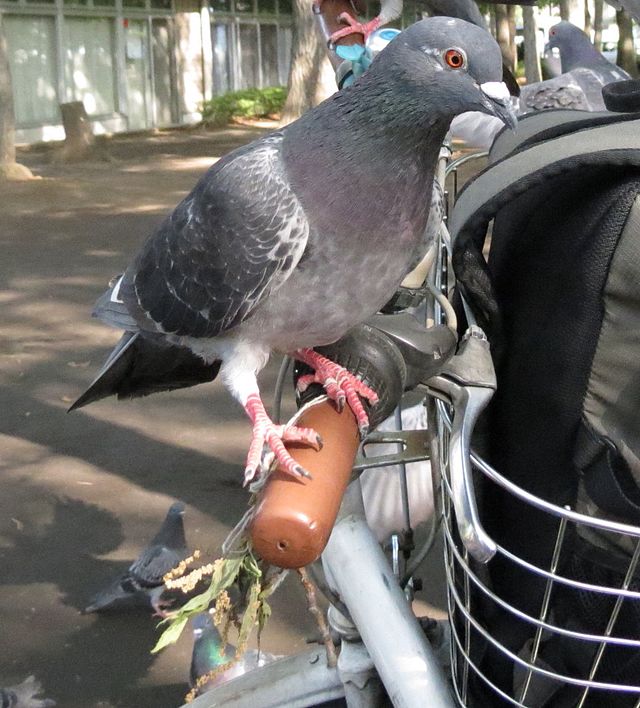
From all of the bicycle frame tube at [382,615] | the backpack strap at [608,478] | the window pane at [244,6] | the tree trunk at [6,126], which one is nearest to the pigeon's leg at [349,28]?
the bicycle frame tube at [382,615]

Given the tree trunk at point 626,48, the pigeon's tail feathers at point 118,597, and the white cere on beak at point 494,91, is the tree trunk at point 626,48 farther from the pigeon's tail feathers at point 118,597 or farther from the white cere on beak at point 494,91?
the white cere on beak at point 494,91

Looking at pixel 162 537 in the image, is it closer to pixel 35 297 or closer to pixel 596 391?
pixel 596 391

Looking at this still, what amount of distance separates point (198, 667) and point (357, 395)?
1.40 metres

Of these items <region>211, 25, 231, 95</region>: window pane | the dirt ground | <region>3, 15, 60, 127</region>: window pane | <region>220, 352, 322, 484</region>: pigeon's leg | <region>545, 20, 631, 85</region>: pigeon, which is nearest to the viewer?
<region>220, 352, 322, 484</region>: pigeon's leg

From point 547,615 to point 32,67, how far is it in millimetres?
15504

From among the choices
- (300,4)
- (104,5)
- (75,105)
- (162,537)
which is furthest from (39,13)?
(162,537)

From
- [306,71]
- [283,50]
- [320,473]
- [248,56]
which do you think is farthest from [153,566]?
[283,50]

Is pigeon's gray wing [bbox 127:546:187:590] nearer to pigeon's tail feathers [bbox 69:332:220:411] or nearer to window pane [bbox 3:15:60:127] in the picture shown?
pigeon's tail feathers [bbox 69:332:220:411]

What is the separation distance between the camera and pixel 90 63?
53.7 ft

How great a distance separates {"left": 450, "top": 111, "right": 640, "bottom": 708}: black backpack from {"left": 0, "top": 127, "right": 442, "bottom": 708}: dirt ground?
1.67 m

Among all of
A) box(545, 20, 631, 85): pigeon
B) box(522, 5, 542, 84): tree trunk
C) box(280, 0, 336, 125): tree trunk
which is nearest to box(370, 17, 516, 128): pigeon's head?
box(545, 20, 631, 85): pigeon

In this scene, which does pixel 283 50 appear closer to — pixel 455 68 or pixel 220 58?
pixel 220 58

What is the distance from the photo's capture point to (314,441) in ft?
3.68

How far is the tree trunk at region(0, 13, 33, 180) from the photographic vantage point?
1086 cm
